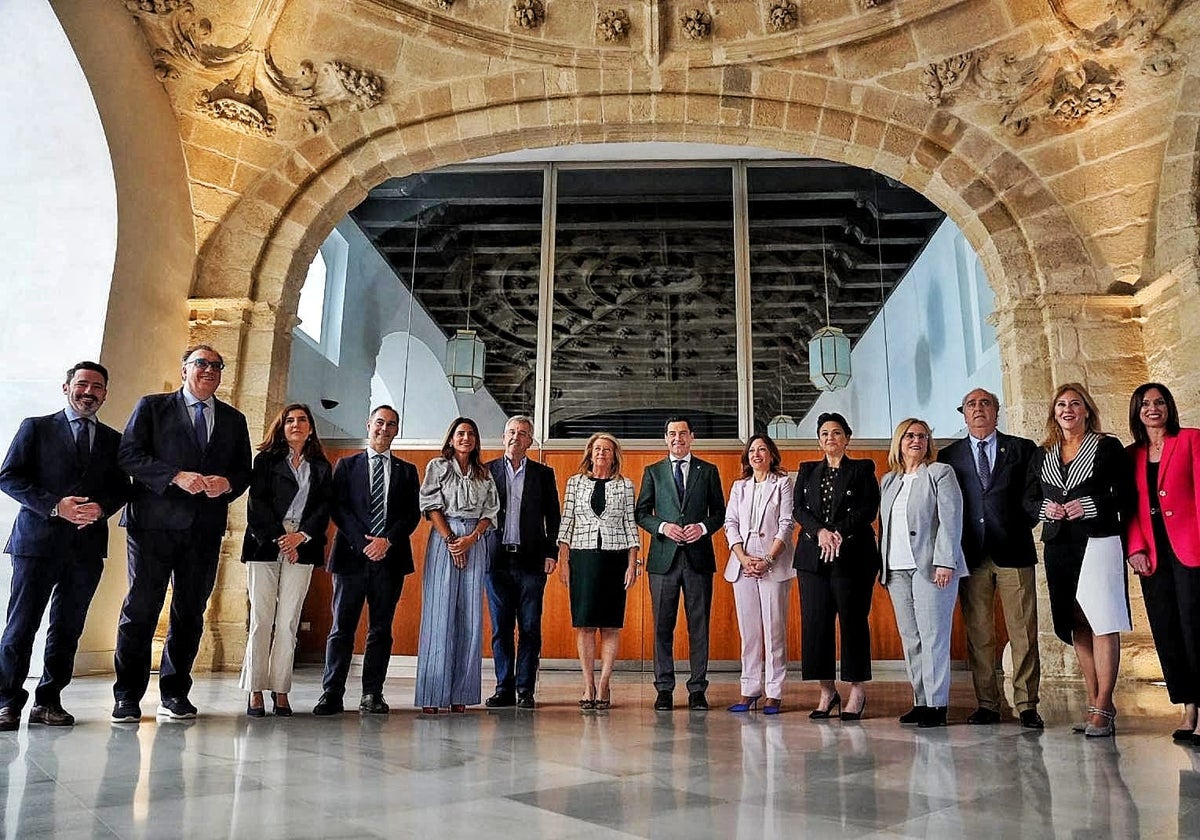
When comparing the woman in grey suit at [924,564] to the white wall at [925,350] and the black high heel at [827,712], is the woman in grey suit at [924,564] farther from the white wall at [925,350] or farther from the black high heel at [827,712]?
the white wall at [925,350]

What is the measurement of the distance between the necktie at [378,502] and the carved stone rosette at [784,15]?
15.2ft

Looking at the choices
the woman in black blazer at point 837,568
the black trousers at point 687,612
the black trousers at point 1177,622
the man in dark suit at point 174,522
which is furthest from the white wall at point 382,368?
the black trousers at point 1177,622

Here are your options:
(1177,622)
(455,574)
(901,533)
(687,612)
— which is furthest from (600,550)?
(1177,622)

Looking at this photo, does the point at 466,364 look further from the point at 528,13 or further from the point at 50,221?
the point at 50,221

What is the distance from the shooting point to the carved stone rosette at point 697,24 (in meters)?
6.54

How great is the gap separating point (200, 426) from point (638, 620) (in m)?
4.38

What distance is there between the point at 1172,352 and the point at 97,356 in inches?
267

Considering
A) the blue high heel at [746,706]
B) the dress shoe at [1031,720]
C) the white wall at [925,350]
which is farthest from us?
the white wall at [925,350]

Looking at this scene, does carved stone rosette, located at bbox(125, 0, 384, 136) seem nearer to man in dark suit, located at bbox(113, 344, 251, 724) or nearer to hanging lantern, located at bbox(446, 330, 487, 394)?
hanging lantern, located at bbox(446, 330, 487, 394)

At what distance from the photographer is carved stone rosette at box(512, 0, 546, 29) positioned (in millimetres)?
6523

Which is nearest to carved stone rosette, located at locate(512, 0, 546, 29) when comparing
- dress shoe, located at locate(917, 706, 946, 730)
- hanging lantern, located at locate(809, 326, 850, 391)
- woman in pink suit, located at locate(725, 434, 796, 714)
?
hanging lantern, located at locate(809, 326, 850, 391)

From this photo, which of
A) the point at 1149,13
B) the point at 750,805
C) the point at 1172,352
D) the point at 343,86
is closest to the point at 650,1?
the point at 343,86

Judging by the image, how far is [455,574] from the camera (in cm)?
410

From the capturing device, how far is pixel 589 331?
26.3 feet
